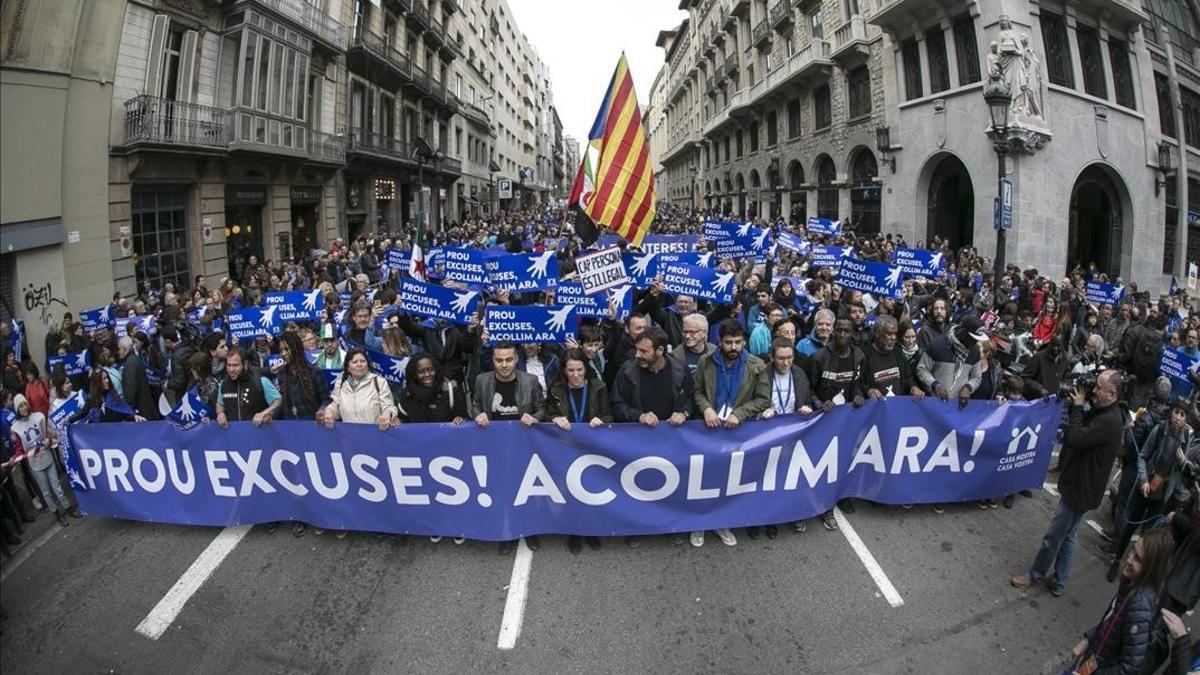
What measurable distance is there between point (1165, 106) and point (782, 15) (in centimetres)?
1738

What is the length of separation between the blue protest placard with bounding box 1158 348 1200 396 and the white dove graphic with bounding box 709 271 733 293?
A: 5.32m

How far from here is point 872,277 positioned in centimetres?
880

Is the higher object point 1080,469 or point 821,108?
point 821,108

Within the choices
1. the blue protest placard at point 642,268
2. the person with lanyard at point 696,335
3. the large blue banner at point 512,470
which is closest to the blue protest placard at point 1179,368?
the large blue banner at point 512,470

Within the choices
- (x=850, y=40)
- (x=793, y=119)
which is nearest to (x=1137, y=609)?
(x=850, y=40)

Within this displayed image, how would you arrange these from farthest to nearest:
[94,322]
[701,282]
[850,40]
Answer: [850,40] < [94,322] < [701,282]

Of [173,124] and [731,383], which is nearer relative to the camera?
[731,383]

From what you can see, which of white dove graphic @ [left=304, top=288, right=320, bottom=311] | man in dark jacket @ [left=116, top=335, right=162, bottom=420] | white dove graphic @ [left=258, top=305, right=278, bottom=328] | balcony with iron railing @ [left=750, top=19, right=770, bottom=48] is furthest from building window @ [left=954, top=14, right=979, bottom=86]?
man in dark jacket @ [left=116, top=335, right=162, bottom=420]

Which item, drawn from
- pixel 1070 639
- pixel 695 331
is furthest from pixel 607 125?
pixel 1070 639

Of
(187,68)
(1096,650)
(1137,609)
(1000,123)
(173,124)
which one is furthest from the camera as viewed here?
(187,68)

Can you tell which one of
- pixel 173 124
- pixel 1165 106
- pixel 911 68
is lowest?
pixel 173 124

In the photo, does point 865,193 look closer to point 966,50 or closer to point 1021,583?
point 966,50

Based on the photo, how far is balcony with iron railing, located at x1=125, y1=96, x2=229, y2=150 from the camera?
45.2ft

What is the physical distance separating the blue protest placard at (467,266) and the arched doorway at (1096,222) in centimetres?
2128
